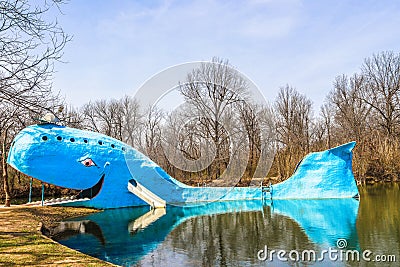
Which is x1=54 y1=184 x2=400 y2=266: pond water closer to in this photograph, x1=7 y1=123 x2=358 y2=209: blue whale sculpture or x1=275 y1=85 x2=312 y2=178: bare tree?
x1=7 y1=123 x2=358 y2=209: blue whale sculpture

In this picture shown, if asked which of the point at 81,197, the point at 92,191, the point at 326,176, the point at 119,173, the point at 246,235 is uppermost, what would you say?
the point at 119,173

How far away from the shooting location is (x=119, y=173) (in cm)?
1692

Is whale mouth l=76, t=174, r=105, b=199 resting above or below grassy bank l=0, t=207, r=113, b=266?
above

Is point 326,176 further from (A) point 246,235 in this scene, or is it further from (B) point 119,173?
(B) point 119,173

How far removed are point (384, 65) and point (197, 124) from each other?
2314 centimetres

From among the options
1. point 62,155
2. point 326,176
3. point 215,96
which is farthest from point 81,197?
point 326,176

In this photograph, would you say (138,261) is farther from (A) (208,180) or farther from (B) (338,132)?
(B) (338,132)

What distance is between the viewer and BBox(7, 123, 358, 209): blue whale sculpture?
15.2 meters

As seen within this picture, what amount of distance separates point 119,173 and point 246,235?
890cm

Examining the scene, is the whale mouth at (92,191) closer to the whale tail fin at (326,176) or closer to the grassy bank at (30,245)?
the grassy bank at (30,245)

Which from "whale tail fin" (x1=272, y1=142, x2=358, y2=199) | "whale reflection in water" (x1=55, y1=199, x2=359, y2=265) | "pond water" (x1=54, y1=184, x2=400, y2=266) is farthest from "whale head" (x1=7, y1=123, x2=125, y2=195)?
"whale tail fin" (x1=272, y1=142, x2=358, y2=199)

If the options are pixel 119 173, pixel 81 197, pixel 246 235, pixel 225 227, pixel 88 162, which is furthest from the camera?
pixel 81 197

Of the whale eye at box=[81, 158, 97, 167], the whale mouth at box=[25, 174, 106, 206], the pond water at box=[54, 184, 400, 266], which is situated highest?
the whale eye at box=[81, 158, 97, 167]

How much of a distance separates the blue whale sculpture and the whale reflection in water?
0.89m
